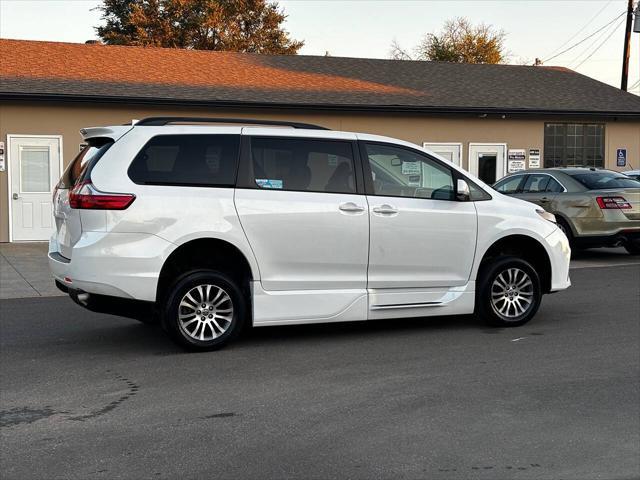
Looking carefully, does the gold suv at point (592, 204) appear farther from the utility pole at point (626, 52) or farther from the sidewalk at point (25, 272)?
the utility pole at point (626, 52)

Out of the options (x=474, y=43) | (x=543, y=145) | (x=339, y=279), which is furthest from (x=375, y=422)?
(x=474, y=43)

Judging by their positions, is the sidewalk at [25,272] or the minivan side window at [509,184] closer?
the sidewalk at [25,272]

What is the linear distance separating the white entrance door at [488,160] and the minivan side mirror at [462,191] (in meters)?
14.8

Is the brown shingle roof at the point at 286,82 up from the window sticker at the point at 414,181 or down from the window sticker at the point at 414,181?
up

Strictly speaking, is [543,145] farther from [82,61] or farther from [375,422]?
[375,422]

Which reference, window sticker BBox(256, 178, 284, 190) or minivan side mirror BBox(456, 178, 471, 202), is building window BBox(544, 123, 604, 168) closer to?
minivan side mirror BBox(456, 178, 471, 202)

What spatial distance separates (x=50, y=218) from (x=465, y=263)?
1324cm

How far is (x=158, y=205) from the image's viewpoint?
7180mm

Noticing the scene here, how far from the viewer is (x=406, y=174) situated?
26.9 ft

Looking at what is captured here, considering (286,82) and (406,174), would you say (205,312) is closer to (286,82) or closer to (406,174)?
(406,174)

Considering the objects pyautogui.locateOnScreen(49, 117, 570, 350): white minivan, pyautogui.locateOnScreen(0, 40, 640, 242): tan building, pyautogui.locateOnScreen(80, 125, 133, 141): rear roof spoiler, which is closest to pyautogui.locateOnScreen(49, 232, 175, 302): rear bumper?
pyautogui.locateOnScreen(49, 117, 570, 350): white minivan

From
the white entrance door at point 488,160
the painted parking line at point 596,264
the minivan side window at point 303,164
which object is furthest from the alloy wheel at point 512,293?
the white entrance door at point 488,160

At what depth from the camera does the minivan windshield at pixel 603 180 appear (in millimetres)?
14750

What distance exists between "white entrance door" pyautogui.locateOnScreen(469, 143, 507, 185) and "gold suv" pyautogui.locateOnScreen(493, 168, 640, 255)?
7369 mm
